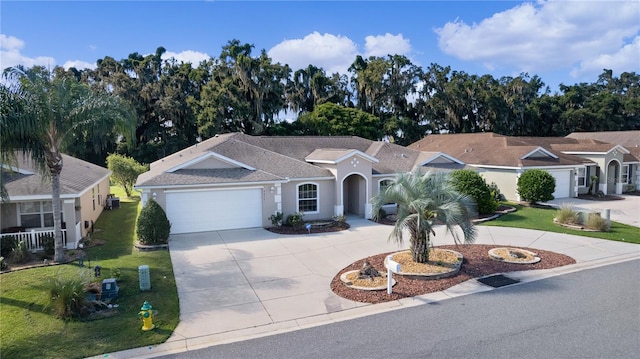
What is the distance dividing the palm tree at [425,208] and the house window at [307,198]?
25.6ft

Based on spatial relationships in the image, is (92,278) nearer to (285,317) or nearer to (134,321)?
(134,321)

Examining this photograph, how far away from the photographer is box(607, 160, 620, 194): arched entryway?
30.4m

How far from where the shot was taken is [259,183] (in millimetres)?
18141

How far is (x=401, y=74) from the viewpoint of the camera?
4822 centimetres

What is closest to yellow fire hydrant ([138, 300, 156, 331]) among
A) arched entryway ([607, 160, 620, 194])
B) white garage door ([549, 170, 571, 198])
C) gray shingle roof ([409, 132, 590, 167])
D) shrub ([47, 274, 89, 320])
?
shrub ([47, 274, 89, 320])

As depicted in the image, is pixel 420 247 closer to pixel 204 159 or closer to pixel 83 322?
pixel 83 322

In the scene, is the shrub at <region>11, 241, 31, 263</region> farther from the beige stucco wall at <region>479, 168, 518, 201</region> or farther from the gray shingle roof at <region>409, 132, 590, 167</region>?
the gray shingle roof at <region>409, 132, 590, 167</region>

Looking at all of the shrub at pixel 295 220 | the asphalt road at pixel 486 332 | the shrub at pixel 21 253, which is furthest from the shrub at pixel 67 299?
the shrub at pixel 295 220

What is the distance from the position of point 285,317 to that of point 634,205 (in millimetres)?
26097

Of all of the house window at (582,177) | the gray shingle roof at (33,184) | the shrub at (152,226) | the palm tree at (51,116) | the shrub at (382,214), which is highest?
the palm tree at (51,116)

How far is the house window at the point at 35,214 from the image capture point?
1505 cm

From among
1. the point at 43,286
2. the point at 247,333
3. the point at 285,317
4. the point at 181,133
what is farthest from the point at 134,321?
the point at 181,133

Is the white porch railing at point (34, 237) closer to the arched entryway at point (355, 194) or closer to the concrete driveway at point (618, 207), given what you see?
the arched entryway at point (355, 194)

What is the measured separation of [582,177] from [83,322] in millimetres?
31690
